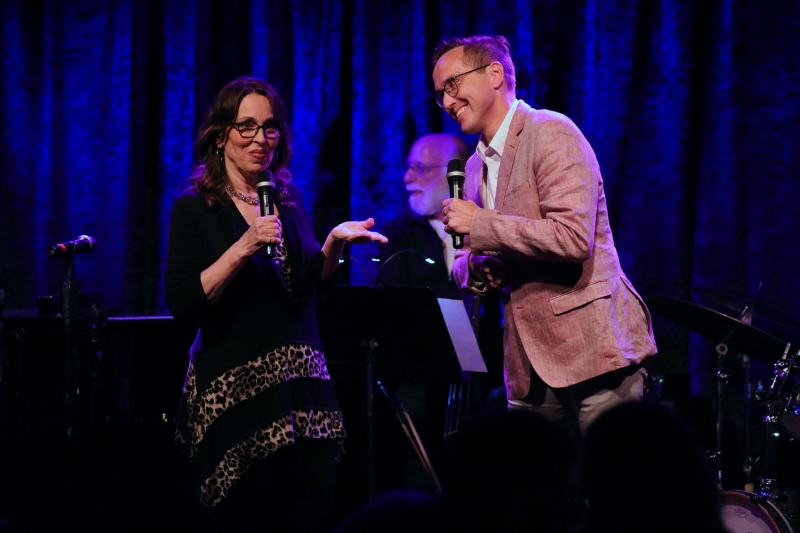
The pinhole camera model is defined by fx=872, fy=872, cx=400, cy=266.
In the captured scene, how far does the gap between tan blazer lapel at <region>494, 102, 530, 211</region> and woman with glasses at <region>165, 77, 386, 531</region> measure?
0.42m

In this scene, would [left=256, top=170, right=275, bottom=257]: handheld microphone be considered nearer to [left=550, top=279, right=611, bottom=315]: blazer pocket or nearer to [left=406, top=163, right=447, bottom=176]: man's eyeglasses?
[left=550, top=279, right=611, bottom=315]: blazer pocket

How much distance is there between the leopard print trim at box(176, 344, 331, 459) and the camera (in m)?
2.50

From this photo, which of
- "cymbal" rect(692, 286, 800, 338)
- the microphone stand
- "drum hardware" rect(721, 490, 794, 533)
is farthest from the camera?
"cymbal" rect(692, 286, 800, 338)

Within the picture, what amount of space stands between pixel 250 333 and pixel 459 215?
0.71 m

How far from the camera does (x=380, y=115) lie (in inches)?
198

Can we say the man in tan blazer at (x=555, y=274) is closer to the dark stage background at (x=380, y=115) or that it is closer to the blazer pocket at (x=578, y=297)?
the blazer pocket at (x=578, y=297)

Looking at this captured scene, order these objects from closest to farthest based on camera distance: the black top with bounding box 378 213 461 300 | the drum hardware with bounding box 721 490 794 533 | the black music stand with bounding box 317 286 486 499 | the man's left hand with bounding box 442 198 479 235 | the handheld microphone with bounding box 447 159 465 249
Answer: the man's left hand with bounding box 442 198 479 235 → the handheld microphone with bounding box 447 159 465 249 → the drum hardware with bounding box 721 490 794 533 → the black music stand with bounding box 317 286 486 499 → the black top with bounding box 378 213 461 300

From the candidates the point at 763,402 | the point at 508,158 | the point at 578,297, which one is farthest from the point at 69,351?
the point at 763,402

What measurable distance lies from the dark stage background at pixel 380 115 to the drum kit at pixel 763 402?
2.32ft

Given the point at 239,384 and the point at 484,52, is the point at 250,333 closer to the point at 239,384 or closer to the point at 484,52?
the point at 239,384

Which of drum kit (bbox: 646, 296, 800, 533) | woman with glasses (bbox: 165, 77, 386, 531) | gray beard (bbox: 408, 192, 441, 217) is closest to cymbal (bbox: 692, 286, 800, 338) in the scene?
drum kit (bbox: 646, 296, 800, 533)

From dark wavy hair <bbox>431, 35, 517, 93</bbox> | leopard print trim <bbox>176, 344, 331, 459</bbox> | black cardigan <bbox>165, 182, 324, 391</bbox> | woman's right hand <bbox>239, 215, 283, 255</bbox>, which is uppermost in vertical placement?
dark wavy hair <bbox>431, 35, 517, 93</bbox>

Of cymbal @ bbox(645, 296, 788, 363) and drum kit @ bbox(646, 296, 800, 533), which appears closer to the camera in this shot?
drum kit @ bbox(646, 296, 800, 533)

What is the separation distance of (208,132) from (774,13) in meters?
3.38
